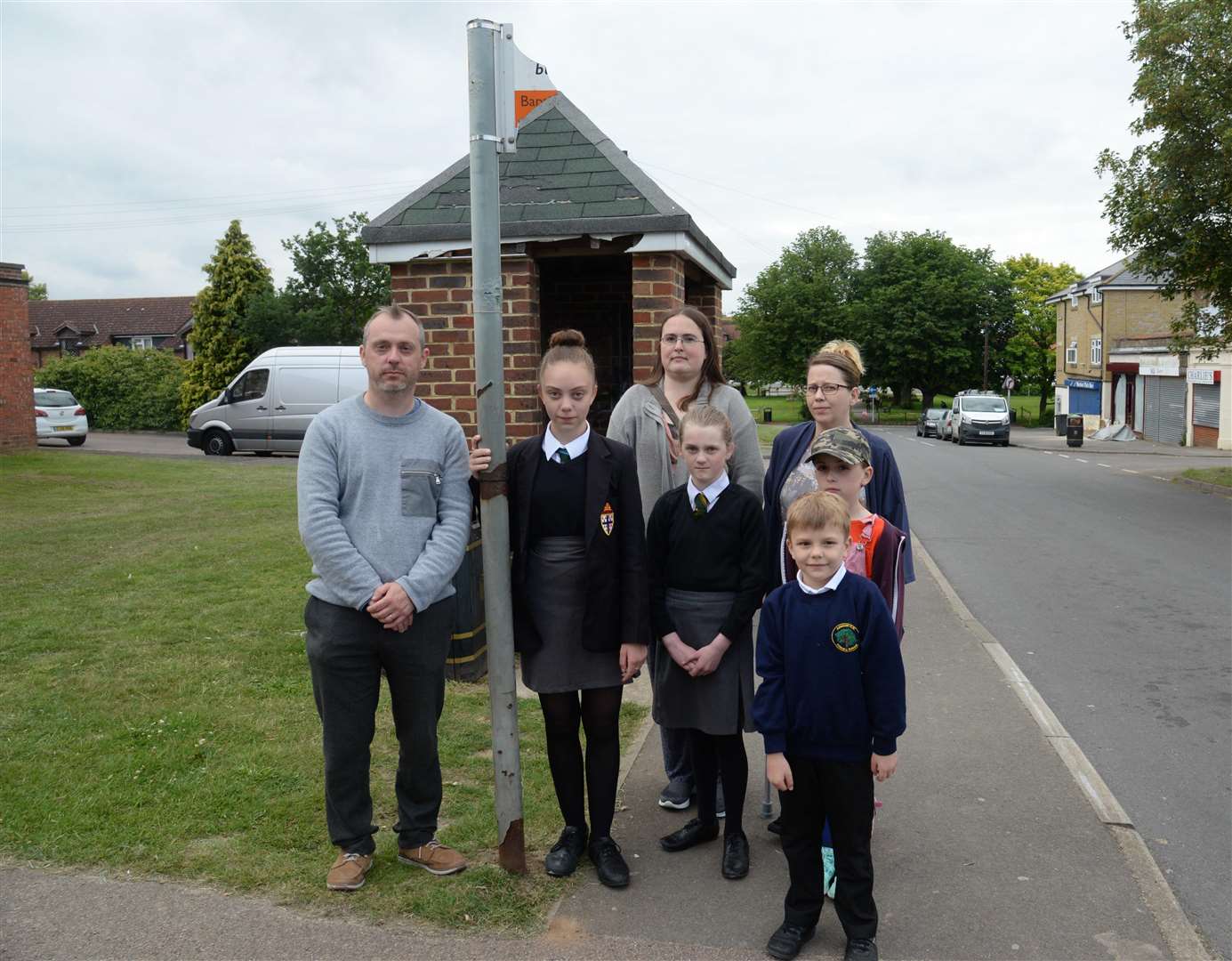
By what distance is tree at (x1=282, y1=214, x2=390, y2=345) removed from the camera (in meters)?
40.2

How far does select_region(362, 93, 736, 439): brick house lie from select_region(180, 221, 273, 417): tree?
3418 cm

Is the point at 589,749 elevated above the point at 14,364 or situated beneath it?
situated beneath

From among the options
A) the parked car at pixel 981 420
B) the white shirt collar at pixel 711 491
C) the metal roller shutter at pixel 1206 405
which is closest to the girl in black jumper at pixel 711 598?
the white shirt collar at pixel 711 491

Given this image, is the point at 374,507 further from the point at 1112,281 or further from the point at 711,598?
the point at 1112,281

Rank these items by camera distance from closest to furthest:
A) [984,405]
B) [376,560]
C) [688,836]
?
[376,560] → [688,836] → [984,405]

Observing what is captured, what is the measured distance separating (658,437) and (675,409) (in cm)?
14

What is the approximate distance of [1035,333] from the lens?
222 ft

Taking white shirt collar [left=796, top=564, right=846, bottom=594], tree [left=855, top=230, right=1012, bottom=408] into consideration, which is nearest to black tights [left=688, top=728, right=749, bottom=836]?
white shirt collar [left=796, top=564, right=846, bottom=594]

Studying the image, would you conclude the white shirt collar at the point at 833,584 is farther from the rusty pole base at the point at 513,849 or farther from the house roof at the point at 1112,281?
the house roof at the point at 1112,281

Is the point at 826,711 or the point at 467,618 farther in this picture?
the point at 467,618

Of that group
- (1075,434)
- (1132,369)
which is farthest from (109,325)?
(1132,369)

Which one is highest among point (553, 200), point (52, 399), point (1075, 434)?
point (553, 200)

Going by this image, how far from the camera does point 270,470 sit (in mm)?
21062

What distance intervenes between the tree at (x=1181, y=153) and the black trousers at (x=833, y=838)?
15884 mm
